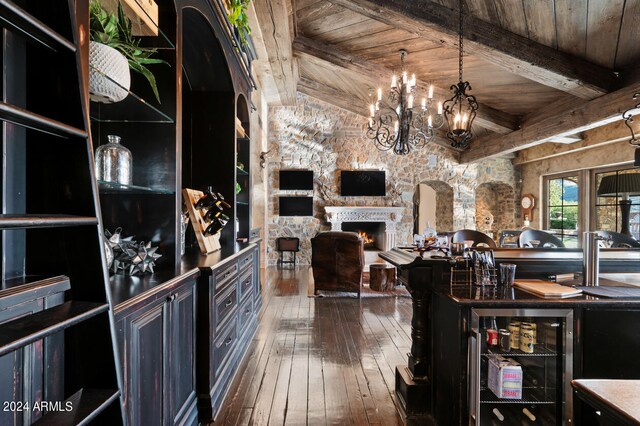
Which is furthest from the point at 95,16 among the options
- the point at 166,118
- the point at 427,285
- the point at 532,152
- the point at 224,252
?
the point at 532,152

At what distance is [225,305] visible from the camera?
2447 mm

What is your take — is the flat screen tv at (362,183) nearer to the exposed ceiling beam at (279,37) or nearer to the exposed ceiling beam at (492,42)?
the exposed ceiling beam at (279,37)

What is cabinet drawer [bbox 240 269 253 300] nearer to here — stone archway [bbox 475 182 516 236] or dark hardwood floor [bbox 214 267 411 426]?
dark hardwood floor [bbox 214 267 411 426]

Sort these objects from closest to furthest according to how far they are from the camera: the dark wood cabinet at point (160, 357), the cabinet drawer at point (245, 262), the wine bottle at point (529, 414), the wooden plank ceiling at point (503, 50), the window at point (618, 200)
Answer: the dark wood cabinet at point (160, 357)
the wine bottle at point (529, 414)
the cabinet drawer at point (245, 262)
the wooden plank ceiling at point (503, 50)
the window at point (618, 200)

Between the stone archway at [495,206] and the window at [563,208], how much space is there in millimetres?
925

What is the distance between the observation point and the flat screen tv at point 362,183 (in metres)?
8.30

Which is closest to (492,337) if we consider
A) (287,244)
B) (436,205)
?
(287,244)

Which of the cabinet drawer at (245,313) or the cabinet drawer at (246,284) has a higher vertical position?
the cabinet drawer at (246,284)

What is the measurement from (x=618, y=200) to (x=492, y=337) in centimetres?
632

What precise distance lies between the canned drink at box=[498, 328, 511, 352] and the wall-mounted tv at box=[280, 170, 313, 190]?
659cm

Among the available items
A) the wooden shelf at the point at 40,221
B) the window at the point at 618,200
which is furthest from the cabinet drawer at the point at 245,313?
the window at the point at 618,200

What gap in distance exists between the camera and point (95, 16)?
4.48ft

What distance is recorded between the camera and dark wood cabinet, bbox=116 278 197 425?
129cm

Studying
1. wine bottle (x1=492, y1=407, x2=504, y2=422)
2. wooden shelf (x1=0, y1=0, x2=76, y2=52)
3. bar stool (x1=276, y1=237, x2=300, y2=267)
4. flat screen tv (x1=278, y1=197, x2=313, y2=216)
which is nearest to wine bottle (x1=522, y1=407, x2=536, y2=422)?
wine bottle (x1=492, y1=407, x2=504, y2=422)
